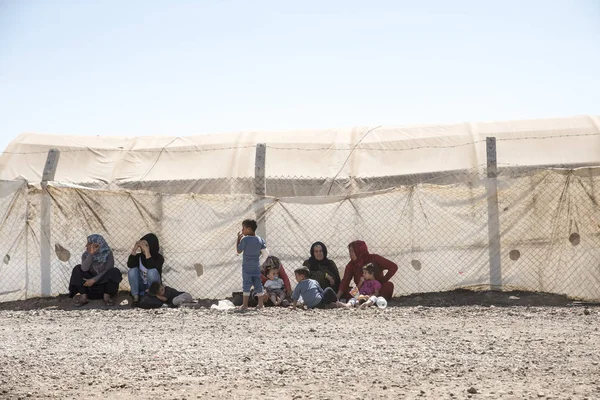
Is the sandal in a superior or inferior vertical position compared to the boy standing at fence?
inferior

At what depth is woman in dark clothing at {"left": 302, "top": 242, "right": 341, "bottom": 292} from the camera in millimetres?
11648

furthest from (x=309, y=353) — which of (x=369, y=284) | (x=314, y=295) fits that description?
(x=369, y=284)

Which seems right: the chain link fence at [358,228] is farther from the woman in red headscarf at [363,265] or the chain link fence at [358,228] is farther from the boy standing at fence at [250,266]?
the boy standing at fence at [250,266]

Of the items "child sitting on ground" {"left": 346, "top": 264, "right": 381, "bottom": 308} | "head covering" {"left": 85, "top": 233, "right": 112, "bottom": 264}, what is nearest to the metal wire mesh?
"head covering" {"left": 85, "top": 233, "right": 112, "bottom": 264}

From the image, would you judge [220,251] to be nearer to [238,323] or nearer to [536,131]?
[238,323]

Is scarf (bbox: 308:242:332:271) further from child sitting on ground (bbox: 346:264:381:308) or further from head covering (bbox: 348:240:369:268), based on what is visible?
child sitting on ground (bbox: 346:264:381:308)

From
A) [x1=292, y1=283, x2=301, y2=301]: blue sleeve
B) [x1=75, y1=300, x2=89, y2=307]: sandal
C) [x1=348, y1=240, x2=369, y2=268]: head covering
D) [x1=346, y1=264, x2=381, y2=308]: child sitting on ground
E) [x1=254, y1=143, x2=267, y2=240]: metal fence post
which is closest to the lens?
[x1=292, y1=283, x2=301, y2=301]: blue sleeve

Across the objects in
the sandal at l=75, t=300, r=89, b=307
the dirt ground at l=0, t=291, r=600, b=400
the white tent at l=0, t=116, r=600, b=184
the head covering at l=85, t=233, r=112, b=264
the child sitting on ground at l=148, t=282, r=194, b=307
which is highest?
the white tent at l=0, t=116, r=600, b=184

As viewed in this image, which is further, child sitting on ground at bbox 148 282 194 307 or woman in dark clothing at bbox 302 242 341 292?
child sitting on ground at bbox 148 282 194 307

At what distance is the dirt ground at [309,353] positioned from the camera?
219 inches

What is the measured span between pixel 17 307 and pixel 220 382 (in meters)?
7.38

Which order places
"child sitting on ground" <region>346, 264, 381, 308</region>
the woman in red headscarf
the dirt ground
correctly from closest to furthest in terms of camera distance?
1. the dirt ground
2. "child sitting on ground" <region>346, 264, 381, 308</region>
3. the woman in red headscarf

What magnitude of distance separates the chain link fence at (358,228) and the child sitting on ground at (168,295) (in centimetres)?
35

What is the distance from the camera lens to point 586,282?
1115 centimetres
